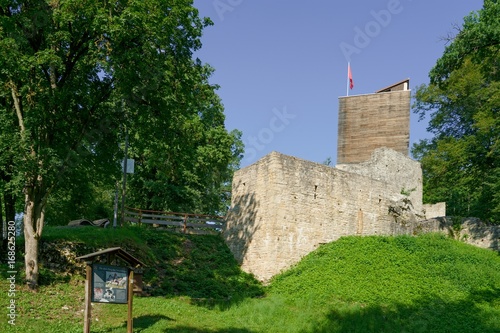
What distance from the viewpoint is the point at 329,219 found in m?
20.2

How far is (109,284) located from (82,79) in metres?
6.67

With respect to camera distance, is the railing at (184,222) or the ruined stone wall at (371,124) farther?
the ruined stone wall at (371,124)

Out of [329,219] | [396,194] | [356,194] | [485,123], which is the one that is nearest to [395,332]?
[329,219]

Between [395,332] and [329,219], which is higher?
[329,219]

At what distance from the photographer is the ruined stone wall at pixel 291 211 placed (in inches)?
742

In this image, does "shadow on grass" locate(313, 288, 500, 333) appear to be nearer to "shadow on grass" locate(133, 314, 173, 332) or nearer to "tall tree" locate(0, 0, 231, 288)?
"shadow on grass" locate(133, 314, 173, 332)

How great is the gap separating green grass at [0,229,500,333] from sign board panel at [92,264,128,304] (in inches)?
39.3

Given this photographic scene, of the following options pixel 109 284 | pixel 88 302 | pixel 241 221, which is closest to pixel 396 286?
pixel 241 221

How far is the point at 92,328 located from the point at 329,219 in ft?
36.7

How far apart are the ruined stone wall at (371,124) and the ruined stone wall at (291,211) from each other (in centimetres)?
766

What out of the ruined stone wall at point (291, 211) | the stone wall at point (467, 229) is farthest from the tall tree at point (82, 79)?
the stone wall at point (467, 229)

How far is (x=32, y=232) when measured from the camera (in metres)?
13.6

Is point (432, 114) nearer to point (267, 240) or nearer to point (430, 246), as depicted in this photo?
point (430, 246)

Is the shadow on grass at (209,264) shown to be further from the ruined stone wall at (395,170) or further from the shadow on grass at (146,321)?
the ruined stone wall at (395,170)
